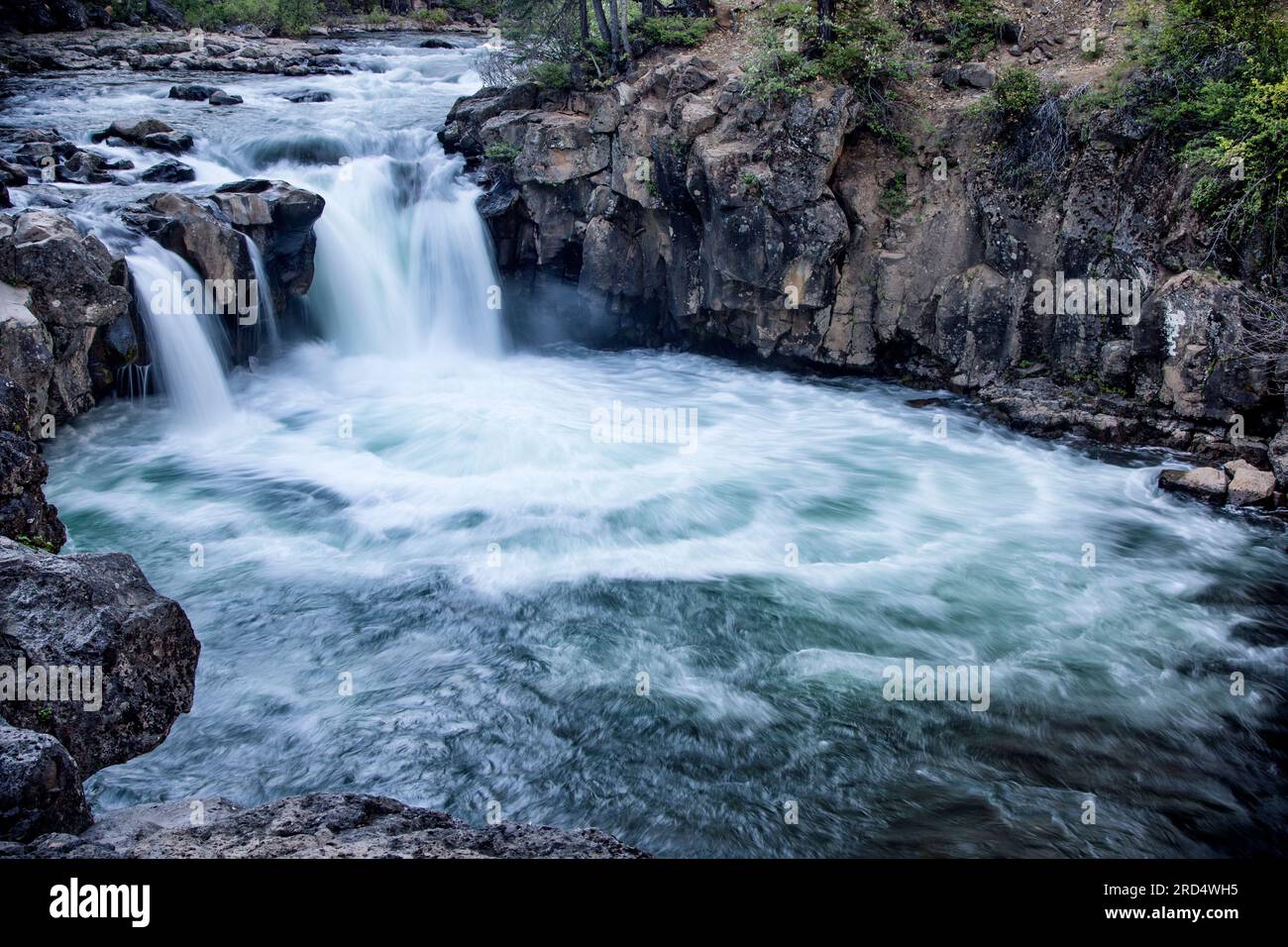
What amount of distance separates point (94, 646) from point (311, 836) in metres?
2.18

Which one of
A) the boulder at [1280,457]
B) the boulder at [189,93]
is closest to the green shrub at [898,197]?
the boulder at [1280,457]

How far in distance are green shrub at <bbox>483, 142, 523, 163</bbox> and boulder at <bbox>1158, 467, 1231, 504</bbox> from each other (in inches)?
497

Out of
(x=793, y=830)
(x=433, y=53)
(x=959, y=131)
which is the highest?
(x=433, y=53)

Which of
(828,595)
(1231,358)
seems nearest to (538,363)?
(828,595)

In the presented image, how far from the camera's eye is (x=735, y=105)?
14.3 m

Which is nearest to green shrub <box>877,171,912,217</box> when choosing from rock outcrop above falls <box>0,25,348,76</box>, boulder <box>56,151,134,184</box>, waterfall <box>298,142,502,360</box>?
waterfall <box>298,142,502,360</box>

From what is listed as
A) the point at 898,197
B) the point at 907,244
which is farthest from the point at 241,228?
the point at 907,244

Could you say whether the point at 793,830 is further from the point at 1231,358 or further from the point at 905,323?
the point at 905,323

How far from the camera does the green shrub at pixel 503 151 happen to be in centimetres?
1642

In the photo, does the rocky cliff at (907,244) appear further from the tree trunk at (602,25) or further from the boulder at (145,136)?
the boulder at (145,136)

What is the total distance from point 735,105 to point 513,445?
707cm

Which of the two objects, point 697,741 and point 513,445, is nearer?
point 697,741

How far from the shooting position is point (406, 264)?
56.4ft

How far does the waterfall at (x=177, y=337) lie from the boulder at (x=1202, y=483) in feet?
45.1
